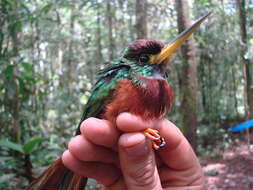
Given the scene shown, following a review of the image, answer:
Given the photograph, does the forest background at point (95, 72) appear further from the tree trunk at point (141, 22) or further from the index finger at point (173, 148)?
the index finger at point (173, 148)

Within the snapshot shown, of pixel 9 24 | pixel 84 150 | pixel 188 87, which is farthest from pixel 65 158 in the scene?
pixel 188 87

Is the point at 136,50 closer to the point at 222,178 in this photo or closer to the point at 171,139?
the point at 171,139

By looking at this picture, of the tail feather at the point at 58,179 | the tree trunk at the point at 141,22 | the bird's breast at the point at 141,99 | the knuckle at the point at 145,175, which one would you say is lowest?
the tail feather at the point at 58,179

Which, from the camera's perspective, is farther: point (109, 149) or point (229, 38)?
point (229, 38)

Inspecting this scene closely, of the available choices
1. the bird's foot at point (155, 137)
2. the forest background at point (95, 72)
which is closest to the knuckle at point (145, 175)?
the bird's foot at point (155, 137)

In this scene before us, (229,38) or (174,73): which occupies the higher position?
(229,38)

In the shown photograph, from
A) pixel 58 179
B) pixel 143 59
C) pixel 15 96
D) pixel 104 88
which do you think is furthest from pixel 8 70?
pixel 143 59

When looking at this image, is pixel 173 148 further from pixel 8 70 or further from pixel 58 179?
pixel 8 70
